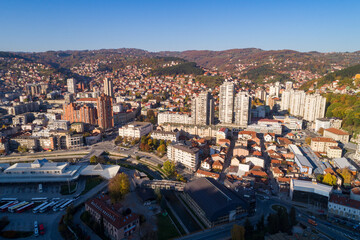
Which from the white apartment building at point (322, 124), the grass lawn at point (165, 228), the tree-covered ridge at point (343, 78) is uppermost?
the tree-covered ridge at point (343, 78)

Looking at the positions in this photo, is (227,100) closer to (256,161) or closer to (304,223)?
(256,161)

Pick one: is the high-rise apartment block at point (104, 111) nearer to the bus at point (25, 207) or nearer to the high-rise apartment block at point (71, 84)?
the bus at point (25, 207)

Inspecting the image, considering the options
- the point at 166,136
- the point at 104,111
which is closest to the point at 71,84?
the point at 104,111

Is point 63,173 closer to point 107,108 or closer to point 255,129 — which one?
point 107,108

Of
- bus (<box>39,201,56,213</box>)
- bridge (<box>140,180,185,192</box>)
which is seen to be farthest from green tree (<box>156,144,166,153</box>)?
bus (<box>39,201,56,213</box>)

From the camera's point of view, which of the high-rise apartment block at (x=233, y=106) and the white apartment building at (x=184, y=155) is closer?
the white apartment building at (x=184, y=155)

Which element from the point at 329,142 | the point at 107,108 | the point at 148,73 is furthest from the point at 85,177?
the point at 148,73

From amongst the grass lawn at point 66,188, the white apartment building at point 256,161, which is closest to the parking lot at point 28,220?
the grass lawn at point 66,188

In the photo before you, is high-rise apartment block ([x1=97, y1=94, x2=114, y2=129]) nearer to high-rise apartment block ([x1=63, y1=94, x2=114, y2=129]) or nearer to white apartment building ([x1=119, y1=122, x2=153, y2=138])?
high-rise apartment block ([x1=63, y1=94, x2=114, y2=129])
